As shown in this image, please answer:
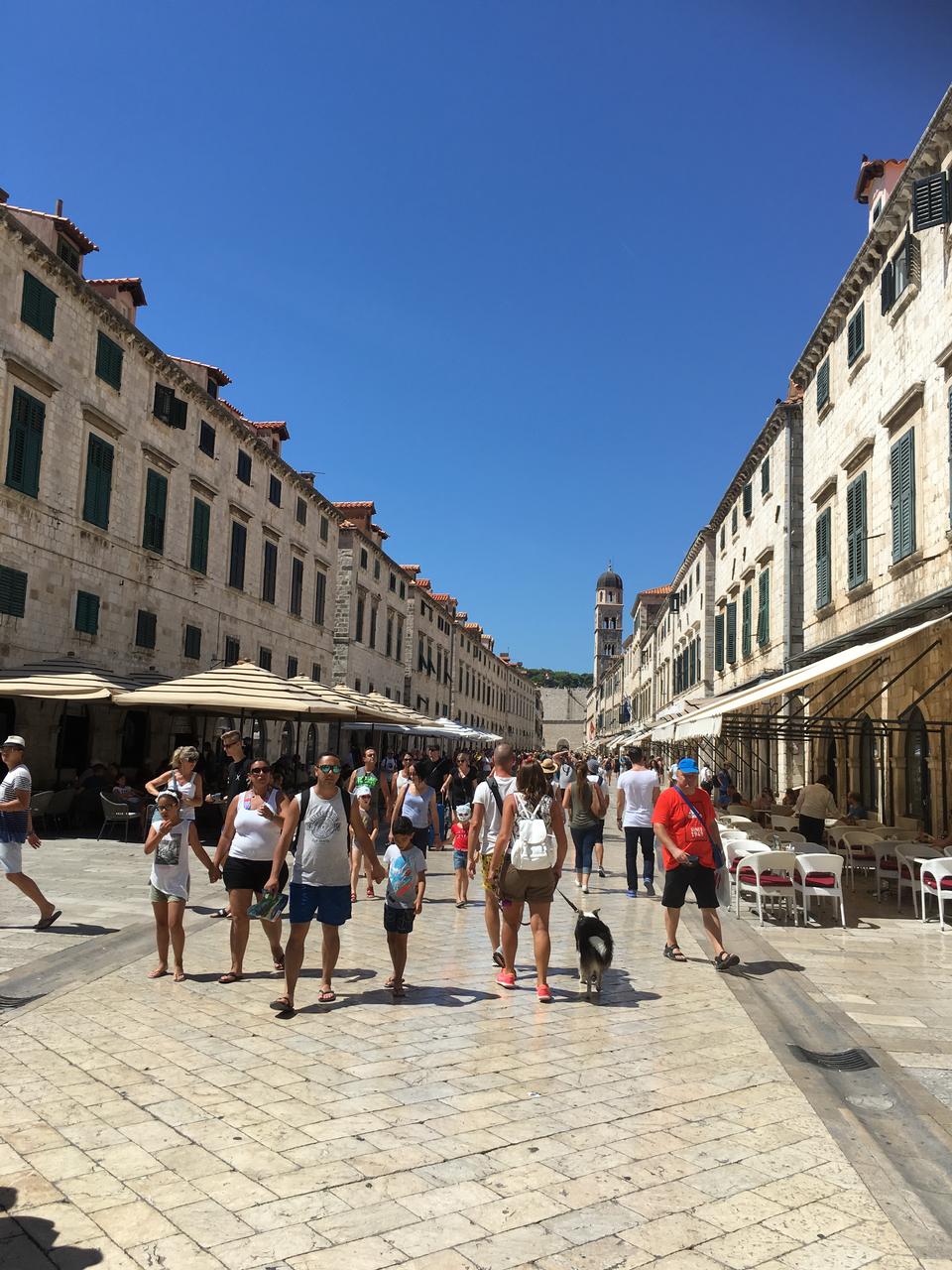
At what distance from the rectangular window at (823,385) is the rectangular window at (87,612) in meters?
16.0

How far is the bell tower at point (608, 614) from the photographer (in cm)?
11919

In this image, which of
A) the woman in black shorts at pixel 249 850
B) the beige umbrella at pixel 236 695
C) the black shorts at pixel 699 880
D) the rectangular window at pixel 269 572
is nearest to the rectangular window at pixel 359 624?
the rectangular window at pixel 269 572

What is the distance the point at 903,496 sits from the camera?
14.4 meters

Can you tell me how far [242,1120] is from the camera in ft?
13.6

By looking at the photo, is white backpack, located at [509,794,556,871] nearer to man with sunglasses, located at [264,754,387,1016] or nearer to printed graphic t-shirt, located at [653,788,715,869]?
man with sunglasses, located at [264,754,387,1016]

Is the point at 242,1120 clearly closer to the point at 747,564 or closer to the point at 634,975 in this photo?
the point at 634,975

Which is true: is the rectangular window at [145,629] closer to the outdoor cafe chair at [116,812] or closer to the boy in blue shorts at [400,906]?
the outdoor cafe chair at [116,812]

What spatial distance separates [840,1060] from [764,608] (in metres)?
19.7

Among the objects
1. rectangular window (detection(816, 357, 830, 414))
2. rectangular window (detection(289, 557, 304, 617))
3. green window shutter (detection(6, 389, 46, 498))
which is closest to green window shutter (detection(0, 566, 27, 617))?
green window shutter (detection(6, 389, 46, 498))

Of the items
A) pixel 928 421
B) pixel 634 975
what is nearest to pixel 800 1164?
pixel 634 975

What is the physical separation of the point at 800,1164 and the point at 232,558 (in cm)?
2486

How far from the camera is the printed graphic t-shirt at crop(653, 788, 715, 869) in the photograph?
759 centimetres

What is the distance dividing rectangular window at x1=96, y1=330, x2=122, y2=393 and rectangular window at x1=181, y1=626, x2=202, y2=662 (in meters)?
6.51

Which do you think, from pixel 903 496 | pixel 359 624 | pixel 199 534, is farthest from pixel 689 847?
pixel 359 624
